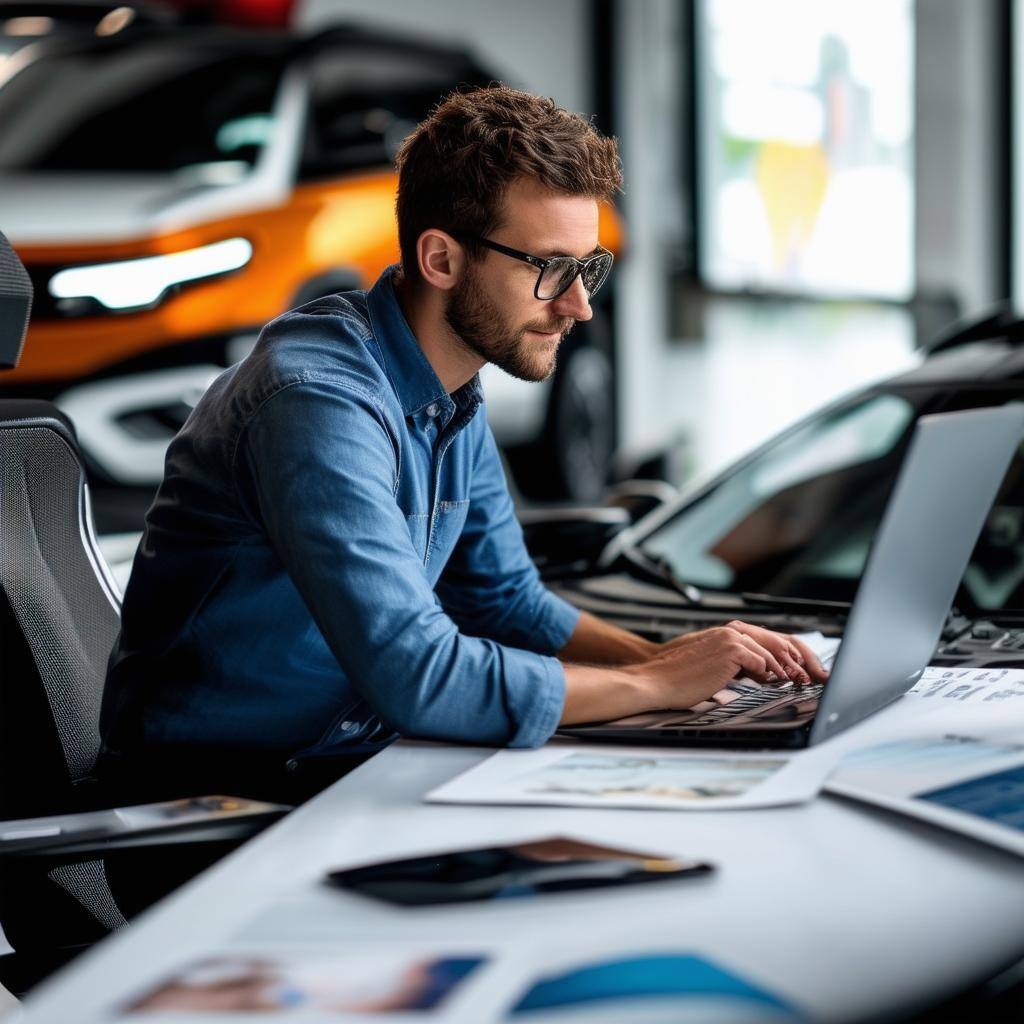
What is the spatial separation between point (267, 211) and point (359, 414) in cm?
357

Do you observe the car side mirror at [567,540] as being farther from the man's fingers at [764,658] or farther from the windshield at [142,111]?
the windshield at [142,111]

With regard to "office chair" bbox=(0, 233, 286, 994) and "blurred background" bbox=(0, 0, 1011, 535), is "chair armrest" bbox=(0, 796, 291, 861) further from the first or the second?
"blurred background" bbox=(0, 0, 1011, 535)

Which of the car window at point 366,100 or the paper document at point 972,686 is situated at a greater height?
the car window at point 366,100

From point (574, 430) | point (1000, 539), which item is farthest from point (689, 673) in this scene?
point (574, 430)

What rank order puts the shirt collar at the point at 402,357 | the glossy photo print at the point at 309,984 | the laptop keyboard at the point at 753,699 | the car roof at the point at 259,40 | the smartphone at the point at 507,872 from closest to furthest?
the glossy photo print at the point at 309,984 → the smartphone at the point at 507,872 → the laptop keyboard at the point at 753,699 → the shirt collar at the point at 402,357 → the car roof at the point at 259,40

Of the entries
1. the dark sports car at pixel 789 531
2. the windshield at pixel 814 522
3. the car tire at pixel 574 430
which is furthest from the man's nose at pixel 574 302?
the car tire at pixel 574 430

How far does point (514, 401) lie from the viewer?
5.91 meters

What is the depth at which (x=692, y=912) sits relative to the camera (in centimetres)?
89

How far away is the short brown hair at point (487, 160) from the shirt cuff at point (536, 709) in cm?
44

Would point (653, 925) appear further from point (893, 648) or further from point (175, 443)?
point (175, 443)

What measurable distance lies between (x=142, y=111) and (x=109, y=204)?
1.86 ft

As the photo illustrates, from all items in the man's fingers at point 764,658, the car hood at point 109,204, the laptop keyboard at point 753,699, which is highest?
the car hood at point 109,204

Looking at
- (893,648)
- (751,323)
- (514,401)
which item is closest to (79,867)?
(893,648)

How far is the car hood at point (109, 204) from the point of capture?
181 inches
